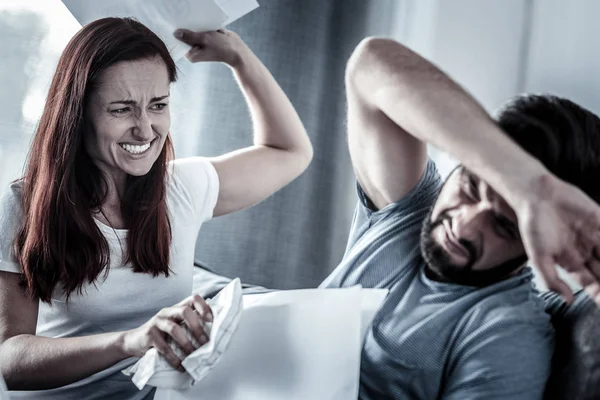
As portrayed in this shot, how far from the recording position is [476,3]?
0.82 metres

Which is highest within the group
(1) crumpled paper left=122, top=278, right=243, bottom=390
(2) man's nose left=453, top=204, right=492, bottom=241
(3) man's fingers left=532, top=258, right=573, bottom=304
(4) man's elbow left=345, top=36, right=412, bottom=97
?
(4) man's elbow left=345, top=36, right=412, bottom=97

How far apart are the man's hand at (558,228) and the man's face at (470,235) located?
0.20 feet

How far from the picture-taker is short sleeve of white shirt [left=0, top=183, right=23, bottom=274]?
94 cm

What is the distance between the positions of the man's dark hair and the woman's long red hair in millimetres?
450

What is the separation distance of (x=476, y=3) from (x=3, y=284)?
66cm

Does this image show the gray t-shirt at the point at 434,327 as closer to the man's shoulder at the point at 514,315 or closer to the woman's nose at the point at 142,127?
the man's shoulder at the point at 514,315

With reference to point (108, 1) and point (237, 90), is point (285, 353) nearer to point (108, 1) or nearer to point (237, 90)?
point (237, 90)

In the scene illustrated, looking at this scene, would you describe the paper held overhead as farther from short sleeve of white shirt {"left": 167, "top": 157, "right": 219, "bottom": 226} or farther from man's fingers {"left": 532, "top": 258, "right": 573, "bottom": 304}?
man's fingers {"left": 532, "top": 258, "right": 573, "bottom": 304}

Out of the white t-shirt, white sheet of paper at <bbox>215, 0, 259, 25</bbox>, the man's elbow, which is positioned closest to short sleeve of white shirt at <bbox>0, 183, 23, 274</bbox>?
the white t-shirt

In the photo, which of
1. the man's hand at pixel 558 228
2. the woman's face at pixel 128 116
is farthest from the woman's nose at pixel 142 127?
the man's hand at pixel 558 228

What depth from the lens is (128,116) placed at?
0.94 meters

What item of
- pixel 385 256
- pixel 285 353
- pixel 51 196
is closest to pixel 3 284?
pixel 51 196

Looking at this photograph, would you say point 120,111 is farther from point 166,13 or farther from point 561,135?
point 561,135

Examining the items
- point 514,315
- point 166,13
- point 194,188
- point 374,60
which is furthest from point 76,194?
point 514,315
